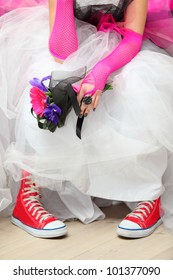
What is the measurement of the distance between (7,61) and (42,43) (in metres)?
0.12

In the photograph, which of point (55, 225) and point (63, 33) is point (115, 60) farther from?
point (55, 225)

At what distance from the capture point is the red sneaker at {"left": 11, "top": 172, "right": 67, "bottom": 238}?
166 centimetres

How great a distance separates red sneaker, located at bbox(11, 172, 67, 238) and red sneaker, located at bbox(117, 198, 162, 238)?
0.17 meters

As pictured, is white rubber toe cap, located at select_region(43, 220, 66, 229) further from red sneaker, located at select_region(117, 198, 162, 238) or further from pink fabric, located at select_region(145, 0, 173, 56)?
pink fabric, located at select_region(145, 0, 173, 56)

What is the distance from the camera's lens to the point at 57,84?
5.21 ft

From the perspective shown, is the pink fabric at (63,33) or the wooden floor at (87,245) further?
the pink fabric at (63,33)

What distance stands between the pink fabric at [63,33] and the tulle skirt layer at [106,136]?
0.03 m

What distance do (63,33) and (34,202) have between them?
50 cm

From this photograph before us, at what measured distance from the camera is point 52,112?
159 cm

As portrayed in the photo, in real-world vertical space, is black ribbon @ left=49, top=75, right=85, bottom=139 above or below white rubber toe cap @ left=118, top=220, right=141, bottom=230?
above

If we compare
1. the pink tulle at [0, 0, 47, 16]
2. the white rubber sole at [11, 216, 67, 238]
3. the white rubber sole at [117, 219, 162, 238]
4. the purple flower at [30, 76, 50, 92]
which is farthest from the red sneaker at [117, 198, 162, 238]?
the pink tulle at [0, 0, 47, 16]

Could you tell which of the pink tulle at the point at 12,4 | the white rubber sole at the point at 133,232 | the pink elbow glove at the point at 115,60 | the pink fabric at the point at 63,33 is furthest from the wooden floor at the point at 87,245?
the pink tulle at the point at 12,4

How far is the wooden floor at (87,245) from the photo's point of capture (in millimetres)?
1565

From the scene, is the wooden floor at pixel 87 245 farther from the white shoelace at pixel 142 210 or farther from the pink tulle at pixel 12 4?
the pink tulle at pixel 12 4
